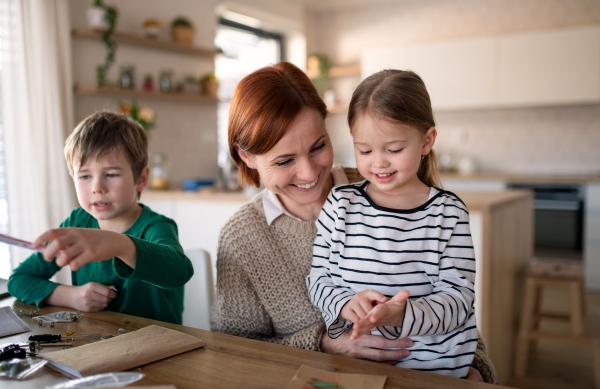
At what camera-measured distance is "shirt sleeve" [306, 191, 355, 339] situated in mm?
1060

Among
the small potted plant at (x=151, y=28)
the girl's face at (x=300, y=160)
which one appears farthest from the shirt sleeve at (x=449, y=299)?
the small potted plant at (x=151, y=28)

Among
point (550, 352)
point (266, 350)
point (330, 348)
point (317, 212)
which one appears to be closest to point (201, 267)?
point (317, 212)

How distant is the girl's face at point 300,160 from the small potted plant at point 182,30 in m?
3.36

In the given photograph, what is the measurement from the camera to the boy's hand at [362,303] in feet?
3.10

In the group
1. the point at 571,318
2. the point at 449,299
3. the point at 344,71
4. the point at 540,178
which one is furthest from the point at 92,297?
the point at 344,71

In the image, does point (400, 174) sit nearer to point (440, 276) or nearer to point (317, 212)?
point (440, 276)

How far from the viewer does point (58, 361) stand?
2.86 ft

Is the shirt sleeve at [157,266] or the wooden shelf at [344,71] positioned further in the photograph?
the wooden shelf at [344,71]

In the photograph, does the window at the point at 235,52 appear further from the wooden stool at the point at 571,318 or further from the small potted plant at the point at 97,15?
the wooden stool at the point at 571,318

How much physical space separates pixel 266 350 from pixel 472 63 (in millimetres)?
4764

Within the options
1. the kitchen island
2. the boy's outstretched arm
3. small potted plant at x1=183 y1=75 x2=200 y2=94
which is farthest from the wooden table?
small potted plant at x1=183 y1=75 x2=200 y2=94

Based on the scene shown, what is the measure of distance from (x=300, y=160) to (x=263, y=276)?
35 centimetres

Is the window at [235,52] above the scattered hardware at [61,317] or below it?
above

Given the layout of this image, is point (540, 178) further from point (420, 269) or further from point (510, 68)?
point (420, 269)
